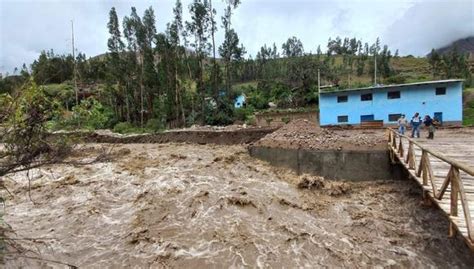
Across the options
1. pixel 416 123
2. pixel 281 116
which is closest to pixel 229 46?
pixel 281 116

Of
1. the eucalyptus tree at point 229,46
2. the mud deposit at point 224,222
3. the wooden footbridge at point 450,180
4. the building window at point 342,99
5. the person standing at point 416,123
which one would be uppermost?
the eucalyptus tree at point 229,46

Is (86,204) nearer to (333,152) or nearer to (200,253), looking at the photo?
(200,253)

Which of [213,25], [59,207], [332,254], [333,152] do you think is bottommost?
[332,254]

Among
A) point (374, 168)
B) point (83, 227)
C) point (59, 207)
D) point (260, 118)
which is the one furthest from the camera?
point (260, 118)

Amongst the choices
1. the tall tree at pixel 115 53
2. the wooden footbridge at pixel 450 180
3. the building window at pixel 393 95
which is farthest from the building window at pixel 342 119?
the tall tree at pixel 115 53

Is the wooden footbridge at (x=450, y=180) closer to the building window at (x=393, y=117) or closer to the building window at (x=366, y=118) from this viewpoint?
the building window at (x=393, y=117)

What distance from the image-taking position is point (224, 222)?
363 inches

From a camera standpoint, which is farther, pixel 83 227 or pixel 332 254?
pixel 83 227

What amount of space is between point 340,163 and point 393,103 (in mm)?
14859

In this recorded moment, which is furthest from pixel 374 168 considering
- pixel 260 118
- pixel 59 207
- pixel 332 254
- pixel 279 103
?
pixel 279 103

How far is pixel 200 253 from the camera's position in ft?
25.0

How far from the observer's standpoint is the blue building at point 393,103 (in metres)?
24.0

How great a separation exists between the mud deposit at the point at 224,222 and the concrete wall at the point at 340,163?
0.58 m

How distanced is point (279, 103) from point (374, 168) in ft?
99.1
